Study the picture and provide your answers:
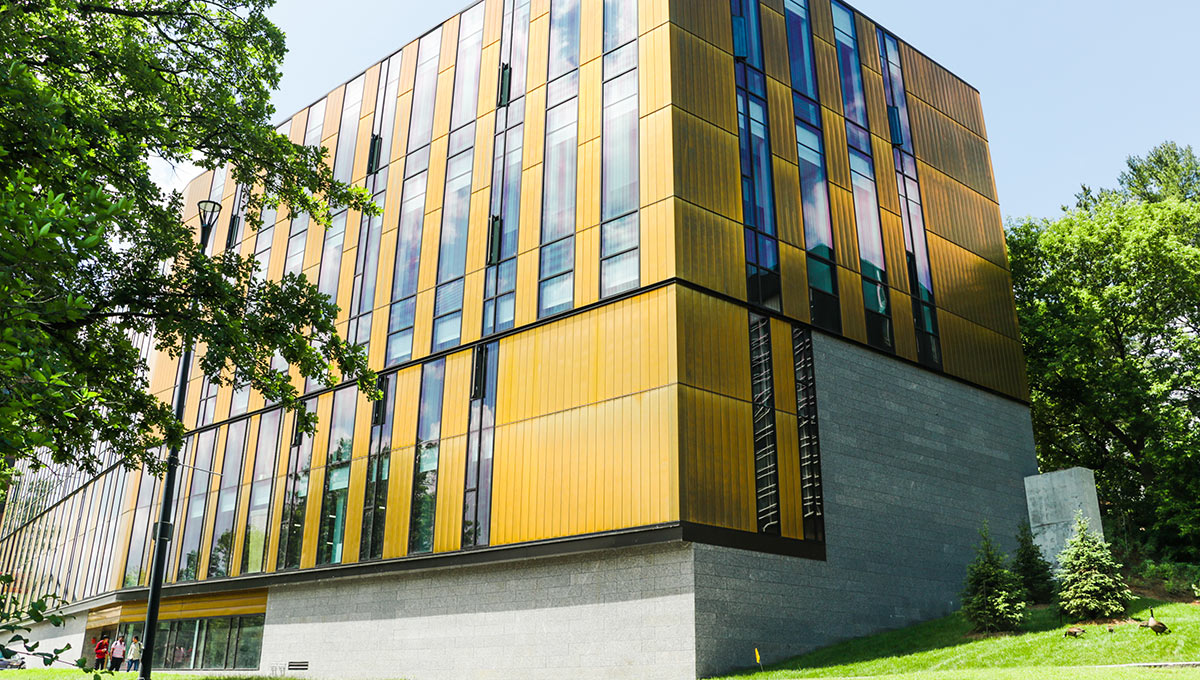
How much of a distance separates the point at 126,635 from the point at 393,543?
18307 mm

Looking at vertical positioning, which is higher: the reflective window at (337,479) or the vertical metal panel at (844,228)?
the vertical metal panel at (844,228)

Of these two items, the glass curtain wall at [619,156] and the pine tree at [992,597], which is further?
the glass curtain wall at [619,156]

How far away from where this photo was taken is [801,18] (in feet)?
90.0

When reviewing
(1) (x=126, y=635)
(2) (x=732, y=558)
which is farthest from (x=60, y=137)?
(1) (x=126, y=635)

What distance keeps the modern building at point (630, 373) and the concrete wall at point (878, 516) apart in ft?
0.31

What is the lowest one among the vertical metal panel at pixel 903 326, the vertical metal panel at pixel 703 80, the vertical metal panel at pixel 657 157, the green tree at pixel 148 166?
the green tree at pixel 148 166

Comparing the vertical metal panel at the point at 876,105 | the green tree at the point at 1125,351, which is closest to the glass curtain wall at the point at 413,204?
the vertical metal panel at the point at 876,105

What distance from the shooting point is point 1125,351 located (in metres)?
34.1

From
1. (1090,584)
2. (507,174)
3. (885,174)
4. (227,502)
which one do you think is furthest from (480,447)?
(885,174)

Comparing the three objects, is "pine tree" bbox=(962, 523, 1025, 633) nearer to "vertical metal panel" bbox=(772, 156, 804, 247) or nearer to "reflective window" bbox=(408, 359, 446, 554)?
"vertical metal panel" bbox=(772, 156, 804, 247)

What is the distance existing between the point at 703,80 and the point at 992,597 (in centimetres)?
1423

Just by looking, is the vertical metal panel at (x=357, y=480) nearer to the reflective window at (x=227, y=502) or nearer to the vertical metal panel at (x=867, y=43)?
the reflective window at (x=227, y=502)

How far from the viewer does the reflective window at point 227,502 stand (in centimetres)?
3058

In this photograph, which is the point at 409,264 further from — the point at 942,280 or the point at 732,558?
the point at 942,280
